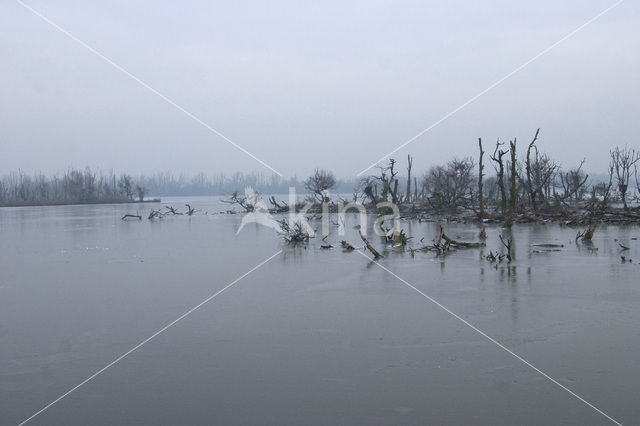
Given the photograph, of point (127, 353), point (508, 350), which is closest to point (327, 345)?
point (508, 350)

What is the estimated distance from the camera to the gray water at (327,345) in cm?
470

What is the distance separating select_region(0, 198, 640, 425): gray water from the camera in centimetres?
470

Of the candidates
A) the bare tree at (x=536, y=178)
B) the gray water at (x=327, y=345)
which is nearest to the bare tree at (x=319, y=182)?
the bare tree at (x=536, y=178)

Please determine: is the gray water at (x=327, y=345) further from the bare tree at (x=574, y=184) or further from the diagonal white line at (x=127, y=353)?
the bare tree at (x=574, y=184)

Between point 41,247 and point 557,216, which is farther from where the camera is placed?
point 557,216

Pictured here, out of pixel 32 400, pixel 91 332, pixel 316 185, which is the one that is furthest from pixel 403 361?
pixel 316 185

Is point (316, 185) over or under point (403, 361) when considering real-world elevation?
over

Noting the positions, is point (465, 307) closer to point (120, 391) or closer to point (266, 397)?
point (266, 397)

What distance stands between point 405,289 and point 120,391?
601 cm

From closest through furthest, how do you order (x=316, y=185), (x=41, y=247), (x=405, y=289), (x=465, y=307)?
(x=465, y=307)
(x=405, y=289)
(x=41, y=247)
(x=316, y=185)

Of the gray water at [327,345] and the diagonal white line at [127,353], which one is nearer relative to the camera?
the gray water at [327,345]

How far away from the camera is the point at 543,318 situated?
298 inches

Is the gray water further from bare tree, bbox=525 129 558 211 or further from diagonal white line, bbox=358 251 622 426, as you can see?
bare tree, bbox=525 129 558 211

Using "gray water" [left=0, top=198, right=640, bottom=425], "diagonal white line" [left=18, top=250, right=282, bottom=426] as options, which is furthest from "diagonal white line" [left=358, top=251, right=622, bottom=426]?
"diagonal white line" [left=18, top=250, right=282, bottom=426]
